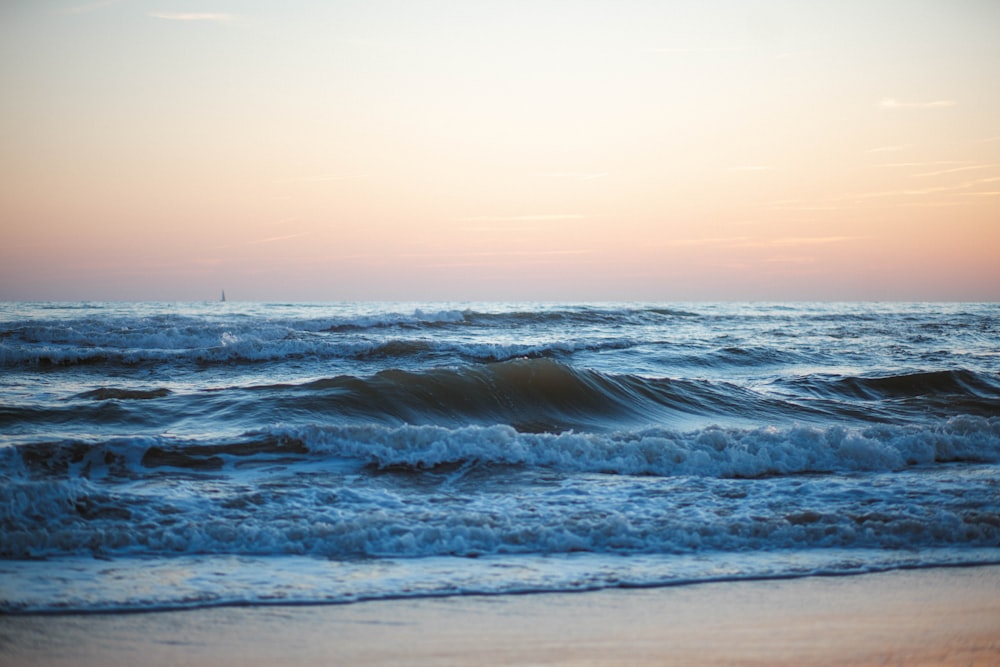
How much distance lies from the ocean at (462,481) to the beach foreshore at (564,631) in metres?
0.23

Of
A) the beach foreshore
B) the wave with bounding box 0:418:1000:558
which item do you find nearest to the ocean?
the wave with bounding box 0:418:1000:558

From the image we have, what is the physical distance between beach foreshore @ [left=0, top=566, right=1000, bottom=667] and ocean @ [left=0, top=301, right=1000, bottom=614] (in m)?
0.23

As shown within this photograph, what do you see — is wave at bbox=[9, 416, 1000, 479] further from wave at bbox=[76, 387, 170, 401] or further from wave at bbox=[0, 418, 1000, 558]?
wave at bbox=[76, 387, 170, 401]

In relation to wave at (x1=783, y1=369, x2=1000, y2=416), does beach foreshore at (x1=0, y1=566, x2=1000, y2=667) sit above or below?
below

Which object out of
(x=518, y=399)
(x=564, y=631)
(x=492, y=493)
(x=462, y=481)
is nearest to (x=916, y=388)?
(x=518, y=399)

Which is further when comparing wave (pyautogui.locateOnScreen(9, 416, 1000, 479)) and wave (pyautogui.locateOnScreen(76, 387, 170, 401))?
wave (pyautogui.locateOnScreen(76, 387, 170, 401))

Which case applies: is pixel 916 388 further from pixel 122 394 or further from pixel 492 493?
pixel 122 394

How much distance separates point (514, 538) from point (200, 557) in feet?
7.01

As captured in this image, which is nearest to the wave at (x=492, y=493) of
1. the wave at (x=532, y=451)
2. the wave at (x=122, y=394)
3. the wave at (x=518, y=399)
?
the wave at (x=532, y=451)

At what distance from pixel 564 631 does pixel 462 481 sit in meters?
3.48

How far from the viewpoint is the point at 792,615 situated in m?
3.93

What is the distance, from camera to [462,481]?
279 inches

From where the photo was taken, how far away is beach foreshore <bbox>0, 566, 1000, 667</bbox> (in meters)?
3.40

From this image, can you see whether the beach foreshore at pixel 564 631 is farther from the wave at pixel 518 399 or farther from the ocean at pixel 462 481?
the wave at pixel 518 399
